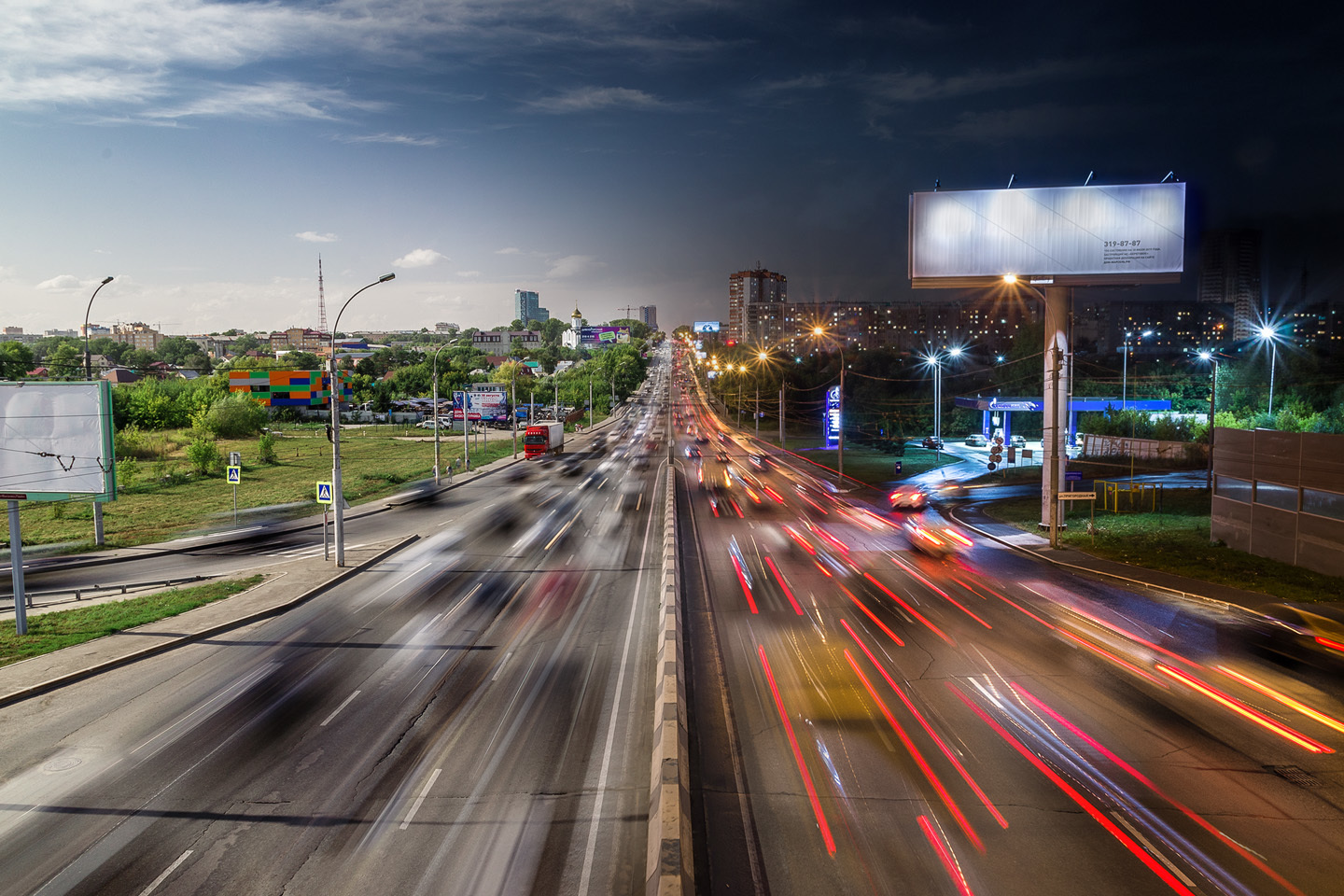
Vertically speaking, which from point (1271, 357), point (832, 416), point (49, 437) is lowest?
point (832, 416)

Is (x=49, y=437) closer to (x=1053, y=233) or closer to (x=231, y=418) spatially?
(x=1053, y=233)

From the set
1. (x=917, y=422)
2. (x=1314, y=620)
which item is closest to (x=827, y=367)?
(x=917, y=422)

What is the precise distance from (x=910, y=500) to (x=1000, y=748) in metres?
26.6

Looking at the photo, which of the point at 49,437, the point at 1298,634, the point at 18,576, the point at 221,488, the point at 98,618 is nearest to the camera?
the point at 18,576

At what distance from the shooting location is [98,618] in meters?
18.8

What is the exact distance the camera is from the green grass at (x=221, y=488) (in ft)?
108

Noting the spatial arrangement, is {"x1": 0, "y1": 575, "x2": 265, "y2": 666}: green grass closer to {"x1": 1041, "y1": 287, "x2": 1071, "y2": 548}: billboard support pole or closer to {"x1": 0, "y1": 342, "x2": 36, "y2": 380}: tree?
{"x1": 1041, "y1": 287, "x2": 1071, "y2": 548}: billboard support pole

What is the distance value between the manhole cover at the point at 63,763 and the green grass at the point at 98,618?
20.3ft

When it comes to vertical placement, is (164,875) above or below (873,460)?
below

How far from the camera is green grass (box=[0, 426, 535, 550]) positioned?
32875mm

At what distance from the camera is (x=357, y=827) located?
955cm

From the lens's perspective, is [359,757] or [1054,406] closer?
[359,757]

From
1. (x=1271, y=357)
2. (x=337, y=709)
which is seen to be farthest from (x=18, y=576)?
(x=1271, y=357)

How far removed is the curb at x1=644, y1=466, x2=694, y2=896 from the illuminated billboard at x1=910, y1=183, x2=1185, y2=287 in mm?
25424
